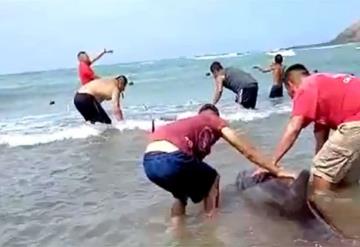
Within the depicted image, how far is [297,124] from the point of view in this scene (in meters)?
5.50

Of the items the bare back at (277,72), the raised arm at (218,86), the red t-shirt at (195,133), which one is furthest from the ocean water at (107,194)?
the bare back at (277,72)

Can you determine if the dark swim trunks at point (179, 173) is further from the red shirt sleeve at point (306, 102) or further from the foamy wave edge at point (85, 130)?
the foamy wave edge at point (85, 130)

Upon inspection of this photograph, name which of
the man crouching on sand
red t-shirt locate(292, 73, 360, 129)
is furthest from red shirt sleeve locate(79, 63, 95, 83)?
red t-shirt locate(292, 73, 360, 129)

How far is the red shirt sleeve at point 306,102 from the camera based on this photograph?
541 cm

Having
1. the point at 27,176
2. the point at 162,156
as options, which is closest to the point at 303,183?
the point at 162,156

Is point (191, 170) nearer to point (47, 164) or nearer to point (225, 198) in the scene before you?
point (225, 198)

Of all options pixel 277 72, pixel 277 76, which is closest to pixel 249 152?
pixel 277 72

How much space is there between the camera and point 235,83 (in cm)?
1496

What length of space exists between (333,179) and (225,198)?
1.57 meters

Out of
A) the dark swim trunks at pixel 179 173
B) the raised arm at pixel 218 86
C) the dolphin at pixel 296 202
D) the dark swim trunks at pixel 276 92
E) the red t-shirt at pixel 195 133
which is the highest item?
the red t-shirt at pixel 195 133

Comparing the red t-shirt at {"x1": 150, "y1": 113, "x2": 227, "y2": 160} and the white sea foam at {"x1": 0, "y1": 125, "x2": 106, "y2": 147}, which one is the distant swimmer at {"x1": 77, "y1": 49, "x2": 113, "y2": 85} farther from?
the red t-shirt at {"x1": 150, "y1": 113, "x2": 227, "y2": 160}

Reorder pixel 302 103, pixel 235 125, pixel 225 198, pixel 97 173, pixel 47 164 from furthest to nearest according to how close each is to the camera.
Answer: pixel 235 125
pixel 47 164
pixel 97 173
pixel 225 198
pixel 302 103

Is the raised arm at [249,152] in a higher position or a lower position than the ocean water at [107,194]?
higher

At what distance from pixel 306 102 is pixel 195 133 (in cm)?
102
